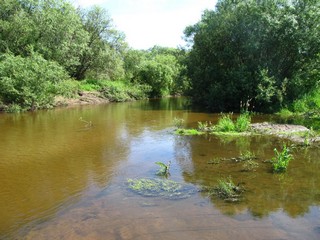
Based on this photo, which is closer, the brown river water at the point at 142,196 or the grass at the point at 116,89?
the brown river water at the point at 142,196

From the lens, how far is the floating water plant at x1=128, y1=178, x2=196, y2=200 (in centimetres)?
841

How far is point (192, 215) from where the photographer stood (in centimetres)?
717

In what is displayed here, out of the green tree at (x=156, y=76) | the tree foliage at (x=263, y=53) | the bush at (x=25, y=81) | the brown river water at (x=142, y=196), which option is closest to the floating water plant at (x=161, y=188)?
the brown river water at (x=142, y=196)

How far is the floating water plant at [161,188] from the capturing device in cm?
841

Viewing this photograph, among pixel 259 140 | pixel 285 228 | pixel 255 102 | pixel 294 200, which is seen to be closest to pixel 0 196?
pixel 285 228

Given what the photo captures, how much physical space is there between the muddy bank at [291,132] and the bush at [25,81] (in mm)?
19798

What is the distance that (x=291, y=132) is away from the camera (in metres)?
16.2

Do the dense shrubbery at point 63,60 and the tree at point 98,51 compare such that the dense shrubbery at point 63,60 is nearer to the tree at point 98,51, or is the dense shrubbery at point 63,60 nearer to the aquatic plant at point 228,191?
the tree at point 98,51

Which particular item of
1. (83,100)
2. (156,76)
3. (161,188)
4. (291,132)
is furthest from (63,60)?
(161,188)

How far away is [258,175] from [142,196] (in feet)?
12.6

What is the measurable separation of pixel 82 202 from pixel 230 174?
465 centimetres

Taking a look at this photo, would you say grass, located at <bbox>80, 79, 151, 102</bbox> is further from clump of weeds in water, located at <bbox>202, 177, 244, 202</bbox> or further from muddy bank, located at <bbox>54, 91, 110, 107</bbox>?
clump of weeds in water, located at <bbox>202, 177, 244, 202</bbox>

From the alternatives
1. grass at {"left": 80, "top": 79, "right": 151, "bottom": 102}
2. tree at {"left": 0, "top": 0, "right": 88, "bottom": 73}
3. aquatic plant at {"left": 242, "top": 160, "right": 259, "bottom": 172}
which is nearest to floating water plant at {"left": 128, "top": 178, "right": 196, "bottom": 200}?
aquatic plant at {"left": 242, "top": 160, "right": 259, "bottom": 172}

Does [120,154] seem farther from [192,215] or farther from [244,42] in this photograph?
[244,42]
